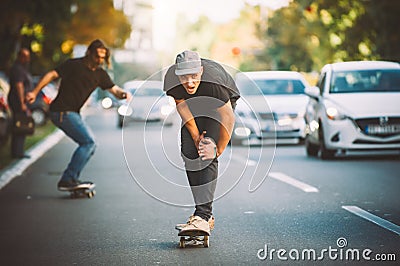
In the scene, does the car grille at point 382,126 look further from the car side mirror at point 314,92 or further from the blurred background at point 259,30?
the blurred background at point 259,30

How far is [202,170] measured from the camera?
28.4ft

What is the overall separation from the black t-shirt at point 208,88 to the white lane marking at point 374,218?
1934mm

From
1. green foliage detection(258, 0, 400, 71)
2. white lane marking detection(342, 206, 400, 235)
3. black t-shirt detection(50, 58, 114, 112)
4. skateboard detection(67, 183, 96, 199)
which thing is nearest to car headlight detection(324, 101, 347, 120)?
skateboard detection(67, 183, 96, 199)

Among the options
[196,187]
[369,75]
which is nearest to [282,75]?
[369,75]

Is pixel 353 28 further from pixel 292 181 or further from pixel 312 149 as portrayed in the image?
pixel 292 181

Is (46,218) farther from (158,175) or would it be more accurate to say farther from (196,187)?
(158,175)

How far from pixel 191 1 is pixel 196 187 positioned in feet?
422

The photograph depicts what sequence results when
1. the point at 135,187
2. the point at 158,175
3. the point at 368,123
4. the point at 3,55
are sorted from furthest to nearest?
the point at 3,55 → the point at 368,123 → the point at 158,175 → the point at 135,187

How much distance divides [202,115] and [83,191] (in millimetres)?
4838

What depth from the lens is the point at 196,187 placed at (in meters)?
8.70

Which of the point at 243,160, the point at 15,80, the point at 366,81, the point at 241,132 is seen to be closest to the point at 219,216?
the point at 243,160

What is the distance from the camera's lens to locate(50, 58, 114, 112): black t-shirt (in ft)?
42.1

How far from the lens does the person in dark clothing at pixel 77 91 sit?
1279 centimetres

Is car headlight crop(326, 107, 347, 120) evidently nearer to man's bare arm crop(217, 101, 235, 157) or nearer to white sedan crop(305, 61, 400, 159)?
white sedan crop(305, 61, 400, 159)
